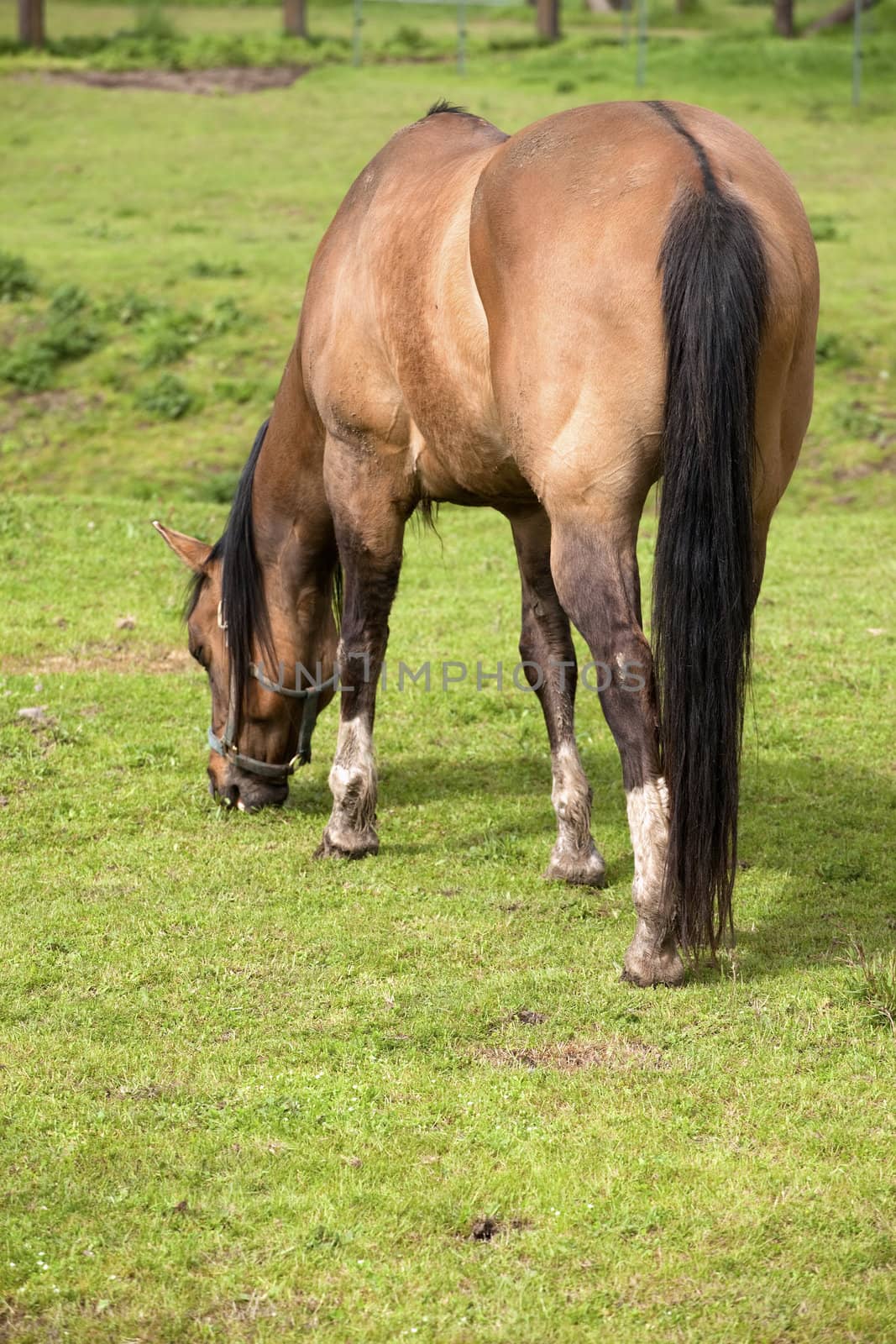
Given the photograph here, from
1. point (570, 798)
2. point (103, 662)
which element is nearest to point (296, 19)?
point (103, 662)

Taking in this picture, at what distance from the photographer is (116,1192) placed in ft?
11.7

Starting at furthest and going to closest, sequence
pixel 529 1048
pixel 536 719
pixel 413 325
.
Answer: pixel 536 719
pixel 413 325
pixel 529 1048

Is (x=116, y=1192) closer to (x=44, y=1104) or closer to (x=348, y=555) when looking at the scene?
(x=44, y=1104)

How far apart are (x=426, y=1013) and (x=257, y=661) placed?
2326 mm

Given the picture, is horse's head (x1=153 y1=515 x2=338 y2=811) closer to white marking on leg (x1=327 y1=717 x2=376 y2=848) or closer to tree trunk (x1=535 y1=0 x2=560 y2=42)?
white marking on leg (x1=327 y1=717 x2=376 y2=848)

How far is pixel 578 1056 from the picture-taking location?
4254mm

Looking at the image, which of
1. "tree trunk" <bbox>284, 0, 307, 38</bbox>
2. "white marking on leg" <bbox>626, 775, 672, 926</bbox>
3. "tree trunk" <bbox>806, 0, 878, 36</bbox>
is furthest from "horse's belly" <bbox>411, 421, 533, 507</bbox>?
"tree trunk" <bbox>806, 0, 878, 36</bbox>

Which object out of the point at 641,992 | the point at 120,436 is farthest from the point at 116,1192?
the point at 120,436

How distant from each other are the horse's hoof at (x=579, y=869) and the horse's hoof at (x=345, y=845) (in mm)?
762

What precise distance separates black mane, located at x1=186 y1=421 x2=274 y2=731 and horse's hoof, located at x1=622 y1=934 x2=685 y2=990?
96.3 inches

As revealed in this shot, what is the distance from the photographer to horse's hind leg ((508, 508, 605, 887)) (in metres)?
5.74

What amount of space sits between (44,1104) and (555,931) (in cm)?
195

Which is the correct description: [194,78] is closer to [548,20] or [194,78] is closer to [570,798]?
[548,20]

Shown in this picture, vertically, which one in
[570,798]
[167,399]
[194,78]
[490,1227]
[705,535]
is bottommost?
[167,399]
